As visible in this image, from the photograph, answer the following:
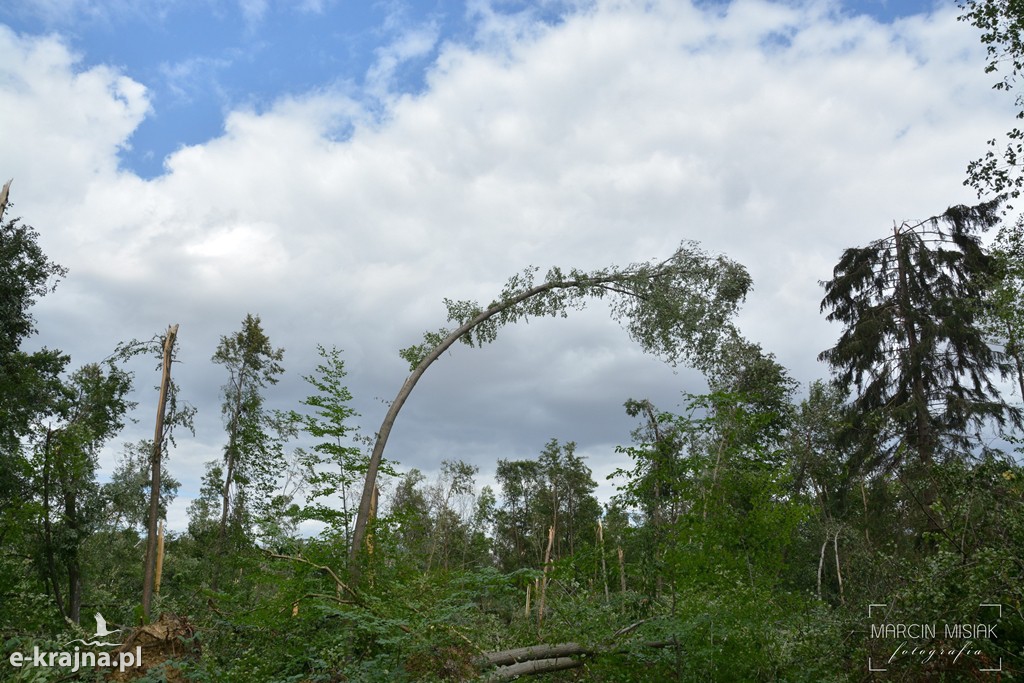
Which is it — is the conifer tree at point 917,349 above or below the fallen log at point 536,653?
above

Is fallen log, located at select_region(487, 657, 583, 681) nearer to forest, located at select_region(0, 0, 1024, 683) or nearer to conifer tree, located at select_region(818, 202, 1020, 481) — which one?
forest, located at select_region(0, 0, 1024, 683)

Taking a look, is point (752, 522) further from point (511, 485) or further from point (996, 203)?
point (511, 485)

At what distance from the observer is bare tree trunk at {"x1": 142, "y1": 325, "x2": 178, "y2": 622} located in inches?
693

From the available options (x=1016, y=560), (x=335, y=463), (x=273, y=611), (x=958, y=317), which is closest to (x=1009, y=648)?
(x=1016, y=560)

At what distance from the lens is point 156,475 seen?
59.6ft

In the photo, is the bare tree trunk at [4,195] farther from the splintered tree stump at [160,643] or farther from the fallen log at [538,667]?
the fallen log at [538,667]

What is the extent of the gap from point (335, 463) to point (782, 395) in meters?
20.8

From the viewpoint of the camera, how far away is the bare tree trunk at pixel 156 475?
17.6 metres
